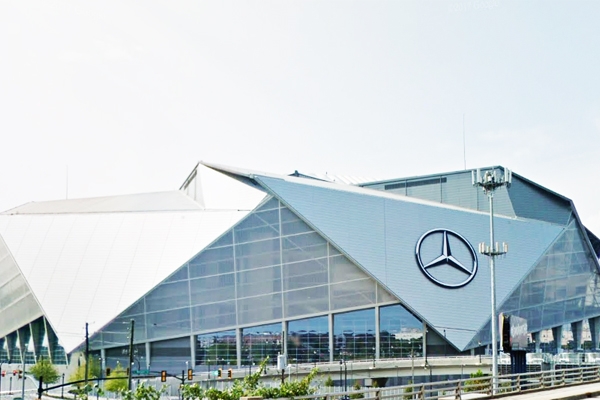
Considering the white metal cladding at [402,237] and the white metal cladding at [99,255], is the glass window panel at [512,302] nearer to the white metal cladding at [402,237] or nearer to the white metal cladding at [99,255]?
the white metal cladding at [402,237]

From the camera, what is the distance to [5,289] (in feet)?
305

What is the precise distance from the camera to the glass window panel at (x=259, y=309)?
85438 millimetres

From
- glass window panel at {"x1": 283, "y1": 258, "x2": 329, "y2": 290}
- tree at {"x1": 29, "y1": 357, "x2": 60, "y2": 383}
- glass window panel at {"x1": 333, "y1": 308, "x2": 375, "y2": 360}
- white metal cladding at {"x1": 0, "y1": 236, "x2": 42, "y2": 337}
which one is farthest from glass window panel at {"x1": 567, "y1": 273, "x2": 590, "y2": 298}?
white metal cladding at {"x1": 0, "y1": 236, "x2": 42, "y2": 337}

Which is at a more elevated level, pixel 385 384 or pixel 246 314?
pixel 246 314

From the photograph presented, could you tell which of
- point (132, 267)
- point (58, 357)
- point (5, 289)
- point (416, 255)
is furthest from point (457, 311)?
point (5, 289)

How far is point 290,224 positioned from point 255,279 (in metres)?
6.70

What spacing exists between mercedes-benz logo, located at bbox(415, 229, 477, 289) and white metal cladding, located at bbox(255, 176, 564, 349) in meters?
0.69

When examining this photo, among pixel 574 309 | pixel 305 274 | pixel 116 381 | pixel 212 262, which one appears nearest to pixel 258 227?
pixel 212 262

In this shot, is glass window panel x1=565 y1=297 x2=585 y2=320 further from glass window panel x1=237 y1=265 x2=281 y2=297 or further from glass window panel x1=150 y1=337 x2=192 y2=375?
glass window panel x1=150 y1=337 x2=192 y2=375

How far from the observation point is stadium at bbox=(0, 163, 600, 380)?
277 feet

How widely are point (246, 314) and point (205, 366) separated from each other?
664cm

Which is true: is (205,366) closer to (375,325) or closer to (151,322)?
(151,322)

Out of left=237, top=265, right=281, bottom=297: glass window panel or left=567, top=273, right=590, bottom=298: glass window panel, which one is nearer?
left=237, top=265, right=281, bottom=297: glass window panel

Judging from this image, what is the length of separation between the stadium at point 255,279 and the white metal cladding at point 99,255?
0.15m
